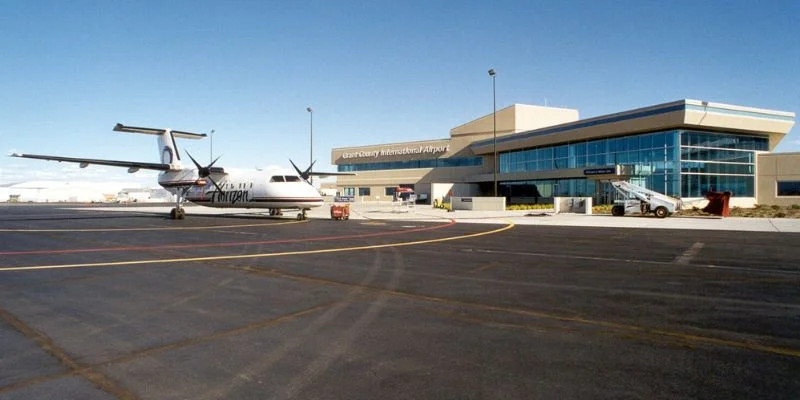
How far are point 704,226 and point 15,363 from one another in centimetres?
2853

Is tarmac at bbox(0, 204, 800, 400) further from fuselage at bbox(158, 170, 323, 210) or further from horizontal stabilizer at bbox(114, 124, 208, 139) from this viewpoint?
horizontal stabilizer at bbox(114, 124, 208, 139)

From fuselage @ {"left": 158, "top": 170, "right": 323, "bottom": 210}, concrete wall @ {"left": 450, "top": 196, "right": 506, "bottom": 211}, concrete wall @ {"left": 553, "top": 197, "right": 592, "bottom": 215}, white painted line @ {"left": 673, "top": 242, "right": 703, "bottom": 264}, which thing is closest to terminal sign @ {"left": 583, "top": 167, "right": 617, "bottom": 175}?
concrete wall @ {"left": 553, "top": 197, "right": 592, "bottom": 215}

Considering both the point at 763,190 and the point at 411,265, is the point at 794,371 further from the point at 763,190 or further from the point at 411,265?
the point at 763,190

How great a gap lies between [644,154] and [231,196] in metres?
38.7

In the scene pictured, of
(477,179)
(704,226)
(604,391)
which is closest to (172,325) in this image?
(604,391)

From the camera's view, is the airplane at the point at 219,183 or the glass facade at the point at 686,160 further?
the glass facade at the point at 686,160

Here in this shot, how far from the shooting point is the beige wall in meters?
40.9

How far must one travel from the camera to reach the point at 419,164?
79.0 m

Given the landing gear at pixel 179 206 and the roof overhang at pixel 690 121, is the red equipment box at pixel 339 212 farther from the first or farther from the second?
the roof overhang at pixel 690 121

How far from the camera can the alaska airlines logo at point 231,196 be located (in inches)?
1246

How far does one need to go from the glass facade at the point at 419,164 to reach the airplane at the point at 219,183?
41.2m

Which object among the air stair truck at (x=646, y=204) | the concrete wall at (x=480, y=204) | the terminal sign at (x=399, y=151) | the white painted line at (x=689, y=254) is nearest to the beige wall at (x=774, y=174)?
the air stair truck at (x=646, y=204)

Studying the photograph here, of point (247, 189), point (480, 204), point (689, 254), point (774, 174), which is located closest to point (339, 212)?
point (247, 189)

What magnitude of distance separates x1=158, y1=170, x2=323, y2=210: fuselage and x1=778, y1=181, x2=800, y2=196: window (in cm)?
4240
